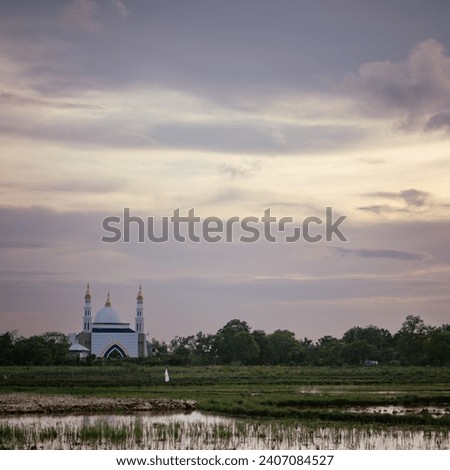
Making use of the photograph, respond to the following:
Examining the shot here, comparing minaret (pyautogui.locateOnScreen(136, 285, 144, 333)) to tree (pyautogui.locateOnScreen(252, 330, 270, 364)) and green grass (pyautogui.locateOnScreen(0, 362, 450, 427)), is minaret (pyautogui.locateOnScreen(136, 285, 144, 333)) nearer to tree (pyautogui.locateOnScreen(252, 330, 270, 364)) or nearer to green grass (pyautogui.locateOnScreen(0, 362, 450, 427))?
tree (pyautogui.locateOnScreen(252, 330, 270, 364))

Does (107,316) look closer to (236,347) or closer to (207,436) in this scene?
(236,347)

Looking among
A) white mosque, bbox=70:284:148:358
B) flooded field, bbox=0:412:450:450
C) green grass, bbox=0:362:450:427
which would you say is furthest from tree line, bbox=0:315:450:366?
flooded field, bbox=0:412:450:450

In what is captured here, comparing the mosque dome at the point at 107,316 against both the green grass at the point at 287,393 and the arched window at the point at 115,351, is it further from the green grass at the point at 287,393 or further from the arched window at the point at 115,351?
the green grass at the point at 287,393

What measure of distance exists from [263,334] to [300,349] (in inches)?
94.6

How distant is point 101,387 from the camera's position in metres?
20.0

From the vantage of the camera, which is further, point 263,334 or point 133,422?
point 263,334

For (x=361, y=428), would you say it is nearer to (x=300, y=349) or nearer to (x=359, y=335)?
(x=300, y=349)

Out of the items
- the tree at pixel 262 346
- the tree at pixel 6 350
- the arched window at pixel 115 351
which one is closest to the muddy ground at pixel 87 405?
the tree at pixel 6 350

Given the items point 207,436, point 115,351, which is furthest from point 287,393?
point 115,351

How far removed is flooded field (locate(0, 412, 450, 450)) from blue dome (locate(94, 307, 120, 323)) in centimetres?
4451

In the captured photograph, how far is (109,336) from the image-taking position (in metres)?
55.2

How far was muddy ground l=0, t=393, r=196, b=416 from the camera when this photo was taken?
48.8 feet
